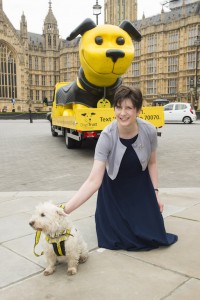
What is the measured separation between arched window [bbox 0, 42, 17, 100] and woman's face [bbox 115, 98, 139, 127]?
69.5 meters

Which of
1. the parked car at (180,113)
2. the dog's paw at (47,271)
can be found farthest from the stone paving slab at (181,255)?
the parked car at (180,113)

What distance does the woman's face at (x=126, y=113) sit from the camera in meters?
2.76

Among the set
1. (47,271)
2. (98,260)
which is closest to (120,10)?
(98,260)

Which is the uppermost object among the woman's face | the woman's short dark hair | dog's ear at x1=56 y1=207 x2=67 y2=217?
the woman's short dark hair

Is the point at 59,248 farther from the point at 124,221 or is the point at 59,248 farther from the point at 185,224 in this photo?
the point at 185,224

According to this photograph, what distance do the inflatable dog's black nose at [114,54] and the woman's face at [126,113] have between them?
5.66 m

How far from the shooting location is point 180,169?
732 cm

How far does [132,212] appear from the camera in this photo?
3055mm

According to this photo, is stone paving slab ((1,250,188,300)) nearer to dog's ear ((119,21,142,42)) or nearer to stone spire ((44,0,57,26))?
dog's ear ((119,21,142,42))

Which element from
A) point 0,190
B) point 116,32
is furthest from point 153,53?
point 0,190

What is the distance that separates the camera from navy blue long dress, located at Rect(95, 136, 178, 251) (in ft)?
9.93

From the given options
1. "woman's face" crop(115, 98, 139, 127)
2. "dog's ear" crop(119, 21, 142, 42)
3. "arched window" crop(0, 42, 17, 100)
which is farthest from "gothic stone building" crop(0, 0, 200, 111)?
"woman's face" crop(115, 98, 139, 127)

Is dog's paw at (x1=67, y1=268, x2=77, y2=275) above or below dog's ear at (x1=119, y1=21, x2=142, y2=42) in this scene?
below

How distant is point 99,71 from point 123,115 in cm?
602
